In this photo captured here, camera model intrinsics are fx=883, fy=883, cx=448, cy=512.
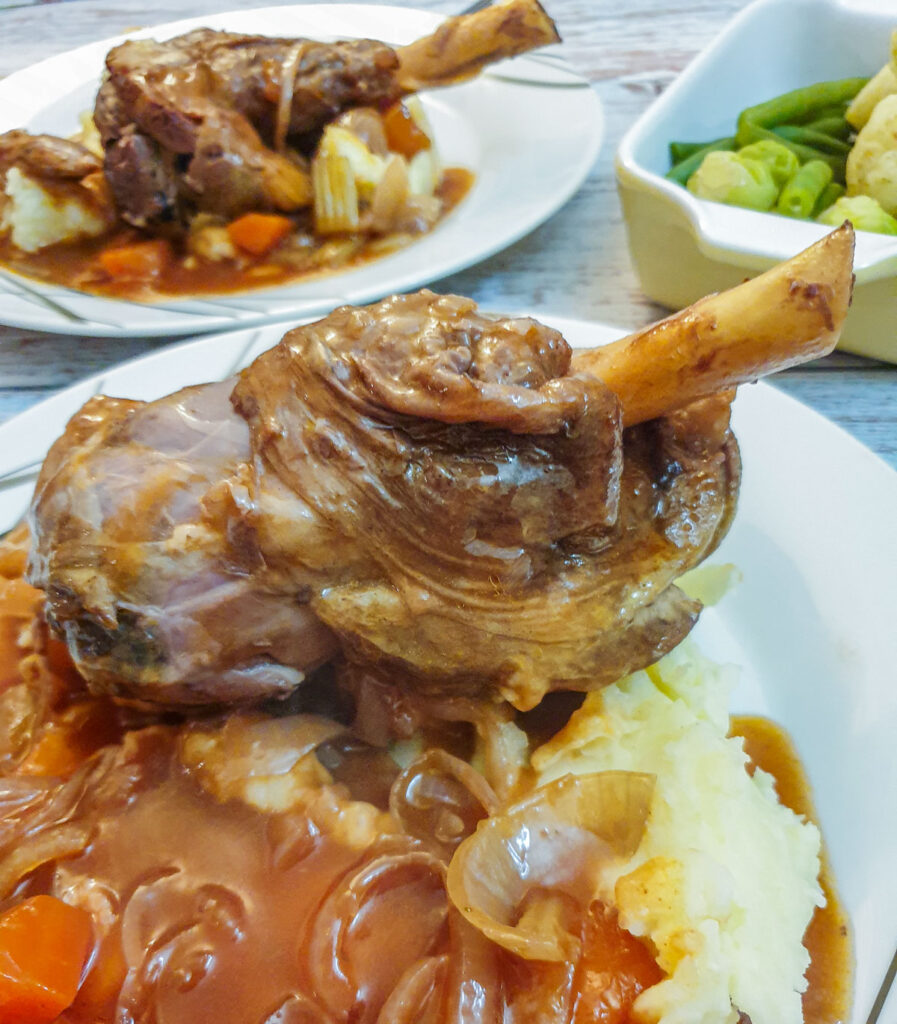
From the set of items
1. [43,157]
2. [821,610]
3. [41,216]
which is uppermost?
[43,157]

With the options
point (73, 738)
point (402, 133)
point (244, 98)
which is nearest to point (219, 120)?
point (244, 98)

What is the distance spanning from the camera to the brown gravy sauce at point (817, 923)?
188 centimetres

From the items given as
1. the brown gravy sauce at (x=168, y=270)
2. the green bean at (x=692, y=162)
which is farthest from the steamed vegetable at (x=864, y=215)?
the brown gravy sauce at (x=168, y=270)

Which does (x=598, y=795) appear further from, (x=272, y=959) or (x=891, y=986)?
(x=272, y=959)

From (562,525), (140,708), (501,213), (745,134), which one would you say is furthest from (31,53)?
(562,525)

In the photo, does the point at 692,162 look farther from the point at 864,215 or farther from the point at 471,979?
the point at 471,979

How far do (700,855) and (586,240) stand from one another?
3.70m

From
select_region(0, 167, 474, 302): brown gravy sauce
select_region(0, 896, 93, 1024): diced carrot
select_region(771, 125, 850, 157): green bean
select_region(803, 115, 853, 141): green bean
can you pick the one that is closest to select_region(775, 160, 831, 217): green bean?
select_region(771, 125, 850, 157): green bean

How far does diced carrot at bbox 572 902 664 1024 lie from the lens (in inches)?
69.5

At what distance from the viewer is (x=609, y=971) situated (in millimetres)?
1825

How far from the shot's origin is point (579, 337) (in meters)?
3.22

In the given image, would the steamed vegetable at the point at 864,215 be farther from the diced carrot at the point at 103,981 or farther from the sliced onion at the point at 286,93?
the diced carrot at the point at 103,981

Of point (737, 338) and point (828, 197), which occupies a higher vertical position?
point (737, 338)

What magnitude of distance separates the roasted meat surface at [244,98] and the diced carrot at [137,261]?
17cm
